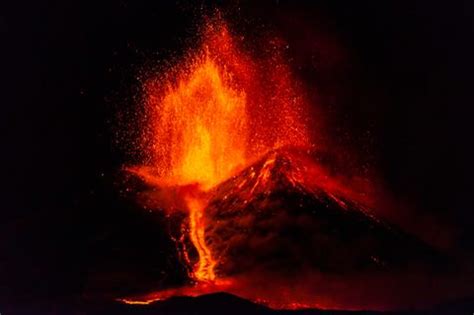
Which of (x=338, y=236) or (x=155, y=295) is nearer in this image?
(x=155, y=295)

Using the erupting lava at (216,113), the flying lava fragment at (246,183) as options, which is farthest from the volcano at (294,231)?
the erupting lava at (216,113)

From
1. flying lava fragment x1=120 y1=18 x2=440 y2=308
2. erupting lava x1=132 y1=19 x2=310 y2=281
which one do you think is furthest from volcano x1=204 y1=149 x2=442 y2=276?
erupting lava x1=132 y1=19 x2=310 y2=281

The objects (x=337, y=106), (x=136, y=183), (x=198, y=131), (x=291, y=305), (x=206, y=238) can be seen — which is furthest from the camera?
(x=337, y=106)

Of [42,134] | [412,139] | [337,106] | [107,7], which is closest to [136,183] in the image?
[42,134]

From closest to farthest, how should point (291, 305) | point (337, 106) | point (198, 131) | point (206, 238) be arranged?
point (291, 305) → point (206, 238) → point (198, 131) → point (337, 106)

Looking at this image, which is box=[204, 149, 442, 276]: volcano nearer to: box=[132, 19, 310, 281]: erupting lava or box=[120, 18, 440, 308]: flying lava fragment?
box=[120, 18, 440, 308]: flying lava fragment

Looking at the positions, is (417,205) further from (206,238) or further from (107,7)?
(107,7)

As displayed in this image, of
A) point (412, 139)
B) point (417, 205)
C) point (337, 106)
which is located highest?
point (337, 106)

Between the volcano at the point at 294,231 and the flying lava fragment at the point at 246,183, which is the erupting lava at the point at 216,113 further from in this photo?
the volcano at the point at 294,231
